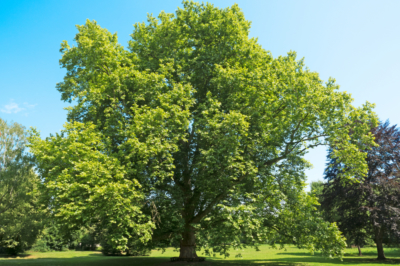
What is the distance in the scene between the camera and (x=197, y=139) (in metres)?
19.7

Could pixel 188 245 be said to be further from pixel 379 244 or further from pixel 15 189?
pixel 15 189

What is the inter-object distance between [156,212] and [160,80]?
9155mm

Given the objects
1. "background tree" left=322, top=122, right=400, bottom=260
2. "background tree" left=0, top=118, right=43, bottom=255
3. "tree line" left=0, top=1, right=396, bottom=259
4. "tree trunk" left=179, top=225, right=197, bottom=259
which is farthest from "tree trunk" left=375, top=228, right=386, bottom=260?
"background tree" left=0, top=118, right=43, bottom=255

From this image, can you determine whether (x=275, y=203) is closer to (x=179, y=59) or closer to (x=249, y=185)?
(x=249, y=185)

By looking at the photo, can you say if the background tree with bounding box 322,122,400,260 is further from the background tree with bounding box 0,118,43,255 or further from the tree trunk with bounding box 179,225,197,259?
the background tree with bounding box 0,118,43,255

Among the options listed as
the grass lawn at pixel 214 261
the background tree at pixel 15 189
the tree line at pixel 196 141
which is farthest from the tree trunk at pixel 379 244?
the background tree at pixel 15 189

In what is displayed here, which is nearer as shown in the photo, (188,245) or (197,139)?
(197,139)

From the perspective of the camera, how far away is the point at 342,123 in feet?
57.3

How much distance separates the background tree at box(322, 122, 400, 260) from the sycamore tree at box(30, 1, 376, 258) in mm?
12749

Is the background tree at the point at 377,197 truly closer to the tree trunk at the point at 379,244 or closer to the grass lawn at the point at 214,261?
the tree trunk at the point at 379,244

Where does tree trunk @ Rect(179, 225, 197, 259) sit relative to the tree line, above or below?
below

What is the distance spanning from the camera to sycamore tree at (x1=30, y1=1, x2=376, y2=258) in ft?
49.9

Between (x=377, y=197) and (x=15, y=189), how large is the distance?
148ft

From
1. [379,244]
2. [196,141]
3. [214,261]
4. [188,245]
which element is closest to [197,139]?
[196,141]
